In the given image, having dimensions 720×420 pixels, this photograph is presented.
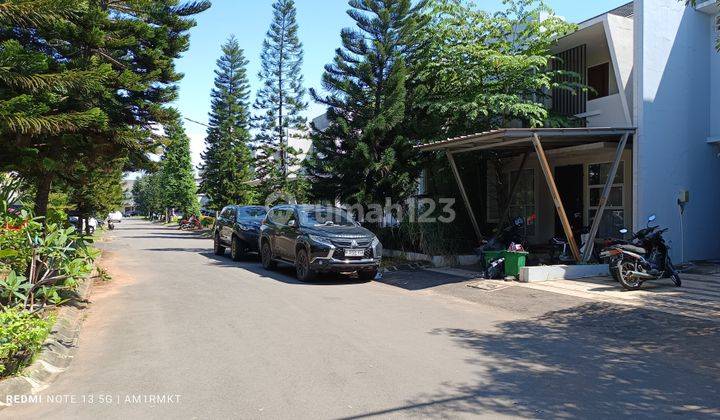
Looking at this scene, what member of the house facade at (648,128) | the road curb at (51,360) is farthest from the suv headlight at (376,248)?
the road curb at (51,360)

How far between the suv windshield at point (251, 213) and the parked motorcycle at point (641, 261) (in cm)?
1116

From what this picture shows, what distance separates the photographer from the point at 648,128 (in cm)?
1199

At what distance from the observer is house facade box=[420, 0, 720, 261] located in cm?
1197

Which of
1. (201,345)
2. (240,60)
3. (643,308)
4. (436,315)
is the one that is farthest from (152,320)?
(240,60)

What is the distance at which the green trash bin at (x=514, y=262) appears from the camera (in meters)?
11.5

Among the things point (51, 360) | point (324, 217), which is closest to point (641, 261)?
point (324, 217)

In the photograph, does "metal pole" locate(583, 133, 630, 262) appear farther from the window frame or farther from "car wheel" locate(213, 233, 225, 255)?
"car wheel" locate(213, 233, 225, 255)

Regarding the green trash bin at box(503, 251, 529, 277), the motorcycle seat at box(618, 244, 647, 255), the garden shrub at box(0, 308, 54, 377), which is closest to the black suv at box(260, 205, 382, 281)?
the green trash bin at box(503, 251, 529, 277)

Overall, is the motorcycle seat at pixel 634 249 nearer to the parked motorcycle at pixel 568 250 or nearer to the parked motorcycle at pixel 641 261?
the parked motorcycle at pixel 641 261

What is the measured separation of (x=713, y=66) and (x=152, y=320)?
13.9 m

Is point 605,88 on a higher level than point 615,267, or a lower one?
higher

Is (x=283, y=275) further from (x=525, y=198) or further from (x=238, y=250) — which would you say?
(x=525, y=198)

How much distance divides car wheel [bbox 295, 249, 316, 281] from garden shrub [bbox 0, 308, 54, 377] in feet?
21.9

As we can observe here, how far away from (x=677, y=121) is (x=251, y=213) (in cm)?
1276
